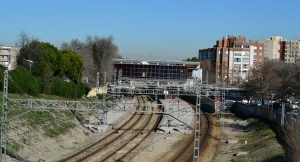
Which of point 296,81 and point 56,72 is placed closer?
point 296,81

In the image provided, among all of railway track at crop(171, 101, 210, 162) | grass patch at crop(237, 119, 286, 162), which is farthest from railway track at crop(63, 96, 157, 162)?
grass patch at crop(237, 119, 286, 162)

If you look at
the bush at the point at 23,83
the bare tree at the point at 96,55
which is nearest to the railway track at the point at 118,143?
the bush at the point at 23,83

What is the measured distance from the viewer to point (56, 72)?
55.1 meters

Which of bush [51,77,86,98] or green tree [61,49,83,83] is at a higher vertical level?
Result: green tree [61,49,83,83]

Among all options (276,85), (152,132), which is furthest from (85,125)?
(276,85)

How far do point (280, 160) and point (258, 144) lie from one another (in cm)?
699

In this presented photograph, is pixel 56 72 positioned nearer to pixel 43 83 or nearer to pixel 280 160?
pixel 43 83

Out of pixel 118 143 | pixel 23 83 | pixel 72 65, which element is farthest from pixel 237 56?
pixel 118 143

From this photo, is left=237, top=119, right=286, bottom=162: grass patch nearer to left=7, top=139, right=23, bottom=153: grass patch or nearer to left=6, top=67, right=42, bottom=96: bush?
left=7, top=139, right=23, bottom=153: grass patch

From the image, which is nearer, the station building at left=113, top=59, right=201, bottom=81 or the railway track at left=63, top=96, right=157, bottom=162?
the railway track at left=63, top=96, right=157, bottom=162

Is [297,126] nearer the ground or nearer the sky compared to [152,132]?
nearer the sky

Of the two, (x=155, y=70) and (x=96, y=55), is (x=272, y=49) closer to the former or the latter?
(x=155, y=70)

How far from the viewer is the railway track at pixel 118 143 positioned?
25994 mm

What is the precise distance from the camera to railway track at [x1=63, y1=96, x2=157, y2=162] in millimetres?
25994
